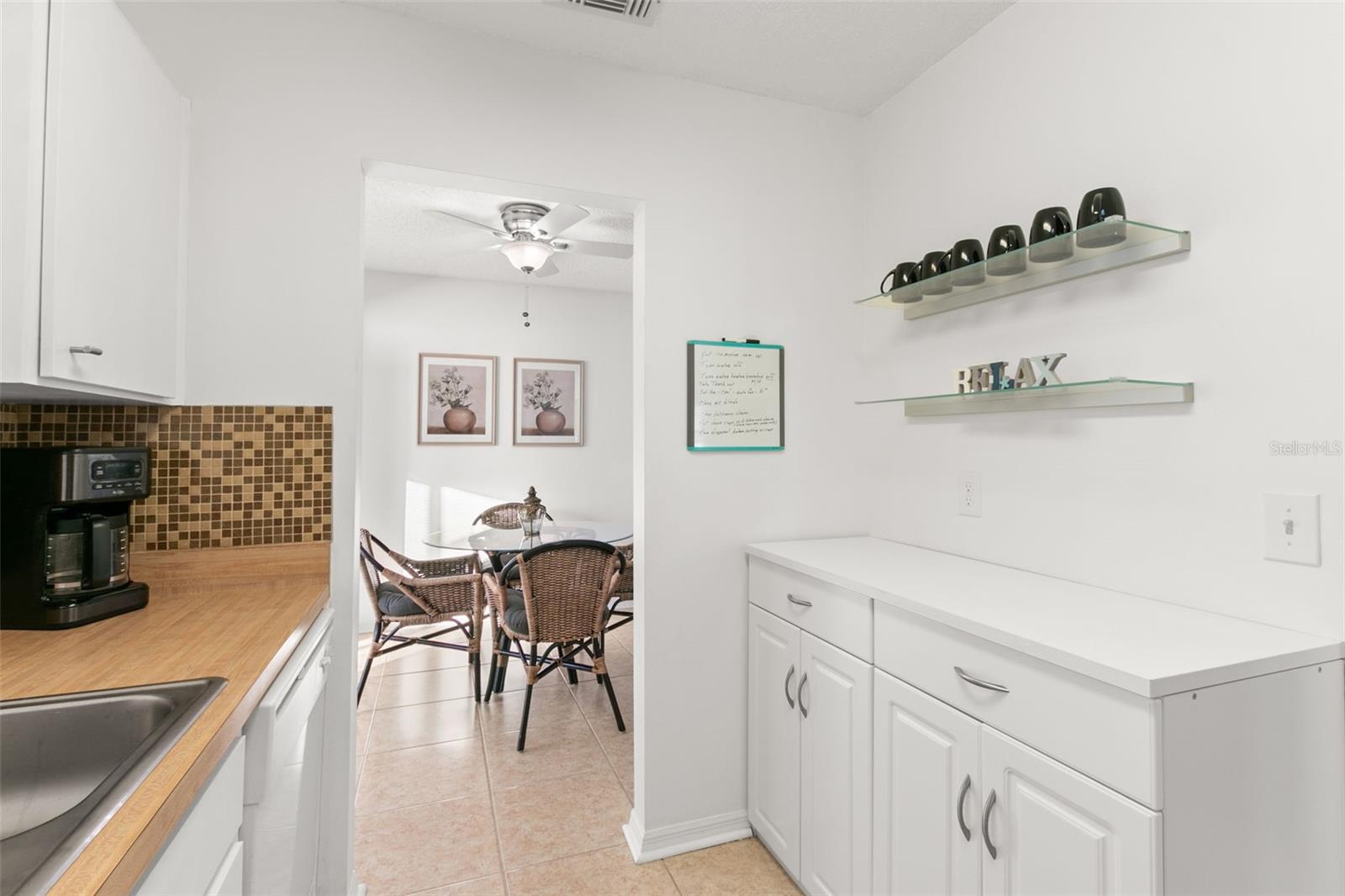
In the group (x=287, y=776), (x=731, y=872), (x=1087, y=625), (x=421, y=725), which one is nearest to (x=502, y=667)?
(x=421, y=725)

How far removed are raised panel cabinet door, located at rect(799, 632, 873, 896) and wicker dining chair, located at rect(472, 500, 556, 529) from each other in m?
3.08

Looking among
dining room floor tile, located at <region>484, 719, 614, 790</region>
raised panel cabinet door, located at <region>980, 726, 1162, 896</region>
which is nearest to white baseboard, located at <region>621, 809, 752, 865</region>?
dining room floor tile, located at <region>484, 719, 614, 790</region>

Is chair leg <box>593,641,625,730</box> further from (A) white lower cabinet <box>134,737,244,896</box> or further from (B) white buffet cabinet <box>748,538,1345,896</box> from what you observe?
(A) white lower cabinet <box>134,737,244,896</box>

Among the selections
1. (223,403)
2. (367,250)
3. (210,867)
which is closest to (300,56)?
(223,403)

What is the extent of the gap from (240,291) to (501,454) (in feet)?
10.4

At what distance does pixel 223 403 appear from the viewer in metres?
1.68

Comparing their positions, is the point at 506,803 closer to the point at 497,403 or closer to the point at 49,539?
the point at 49,539

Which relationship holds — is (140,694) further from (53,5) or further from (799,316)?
(799,316)

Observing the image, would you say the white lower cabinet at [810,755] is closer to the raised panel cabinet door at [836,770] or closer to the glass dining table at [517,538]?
the raised panel cabinet door at [836,770]

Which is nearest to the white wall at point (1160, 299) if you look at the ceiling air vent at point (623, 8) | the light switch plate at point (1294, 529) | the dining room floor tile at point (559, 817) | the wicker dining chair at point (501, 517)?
the light switch plate at point (1294, 529)

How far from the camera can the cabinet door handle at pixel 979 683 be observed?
1201 mm

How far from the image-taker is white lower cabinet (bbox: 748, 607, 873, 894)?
1609 mm

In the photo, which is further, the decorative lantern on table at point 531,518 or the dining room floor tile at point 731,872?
the decorative lantern on table at point 531,518

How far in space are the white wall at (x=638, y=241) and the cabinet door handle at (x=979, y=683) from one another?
954mm
